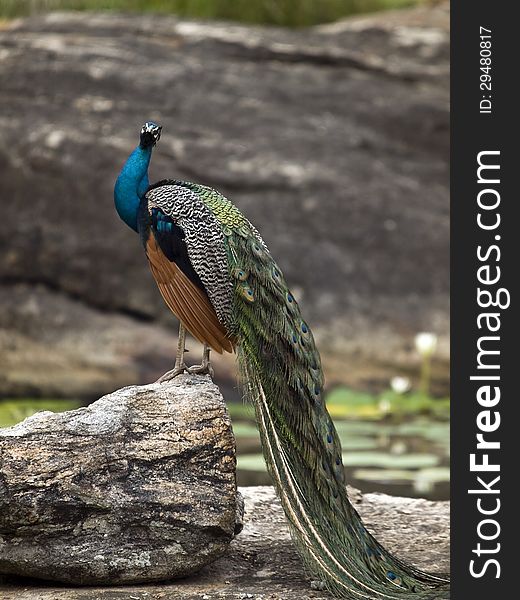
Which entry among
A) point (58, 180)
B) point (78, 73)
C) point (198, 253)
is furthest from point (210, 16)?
point (198, 253)

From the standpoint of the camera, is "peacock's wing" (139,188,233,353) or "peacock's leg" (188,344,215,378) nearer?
"peacock's wing" (139,188,233,353)

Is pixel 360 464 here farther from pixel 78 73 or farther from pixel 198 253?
pixel 78 73

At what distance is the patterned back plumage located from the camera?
12.7ft

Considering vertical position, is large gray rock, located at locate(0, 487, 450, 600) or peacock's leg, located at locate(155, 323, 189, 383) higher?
peacock's leg, located at locate(155, 323, 189, 383)

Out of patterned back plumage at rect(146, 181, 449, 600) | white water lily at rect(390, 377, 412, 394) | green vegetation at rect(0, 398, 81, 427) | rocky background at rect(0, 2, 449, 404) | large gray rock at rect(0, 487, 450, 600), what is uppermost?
rocky background at rect(0, 2, 449, 404)

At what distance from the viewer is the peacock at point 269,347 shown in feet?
12.6

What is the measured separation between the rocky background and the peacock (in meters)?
4.64

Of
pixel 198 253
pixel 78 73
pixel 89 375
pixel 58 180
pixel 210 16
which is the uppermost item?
pixel 210 16

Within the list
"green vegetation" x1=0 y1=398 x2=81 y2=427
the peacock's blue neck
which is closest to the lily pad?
"green vegetation" x1=0 y1=398 x2=81 y2=427

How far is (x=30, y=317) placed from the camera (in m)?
9.12

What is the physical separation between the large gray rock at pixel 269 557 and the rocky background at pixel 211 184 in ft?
12.3

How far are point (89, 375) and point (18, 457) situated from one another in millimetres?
5349

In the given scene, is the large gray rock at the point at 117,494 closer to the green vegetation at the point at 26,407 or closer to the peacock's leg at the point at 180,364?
the peacock's leg at the point at 180,364

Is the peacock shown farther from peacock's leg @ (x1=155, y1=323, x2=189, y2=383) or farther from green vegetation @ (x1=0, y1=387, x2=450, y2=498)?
green vegetation @ (x1=0, y1=387, x2=450, y2=498)
